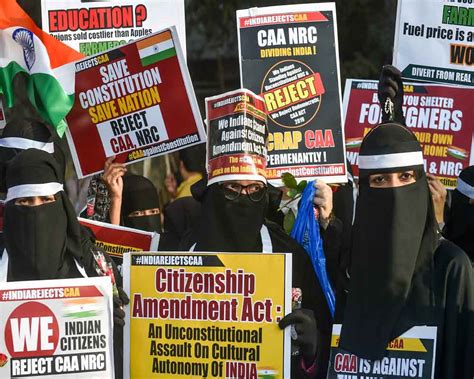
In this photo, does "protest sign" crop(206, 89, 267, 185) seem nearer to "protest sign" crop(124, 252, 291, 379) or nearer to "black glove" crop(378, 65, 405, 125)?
"protest sign" crop(124, 252, 291, 379)

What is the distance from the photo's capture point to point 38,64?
7230 mm

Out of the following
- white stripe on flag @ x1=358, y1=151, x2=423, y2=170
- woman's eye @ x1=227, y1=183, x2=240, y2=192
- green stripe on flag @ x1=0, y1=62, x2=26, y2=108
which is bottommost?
woman's eye @ x1=227, y1=183, x2=240, y2=192

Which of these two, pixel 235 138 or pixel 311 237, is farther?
pixel 311 237

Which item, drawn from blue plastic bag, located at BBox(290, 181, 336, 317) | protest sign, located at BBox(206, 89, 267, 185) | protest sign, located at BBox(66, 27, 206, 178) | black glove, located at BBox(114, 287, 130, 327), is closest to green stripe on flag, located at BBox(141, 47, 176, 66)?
protest sign, located at BBox(66, 27, 206, 178)

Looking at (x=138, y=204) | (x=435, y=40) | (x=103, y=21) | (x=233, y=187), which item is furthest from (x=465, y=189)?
(x=103, y=21)

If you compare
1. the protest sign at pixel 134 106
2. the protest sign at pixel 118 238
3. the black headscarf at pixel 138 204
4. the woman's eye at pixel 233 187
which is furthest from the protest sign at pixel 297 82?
Result: the black headscarf at pixel 138 204

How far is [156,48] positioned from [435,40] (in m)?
1.95

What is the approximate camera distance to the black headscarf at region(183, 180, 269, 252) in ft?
18.3

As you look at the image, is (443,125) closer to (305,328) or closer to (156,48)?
(156,48)

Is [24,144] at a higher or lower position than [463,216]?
higher

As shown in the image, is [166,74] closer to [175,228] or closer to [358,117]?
[175,228]

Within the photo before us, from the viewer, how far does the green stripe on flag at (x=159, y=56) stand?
22.3ft

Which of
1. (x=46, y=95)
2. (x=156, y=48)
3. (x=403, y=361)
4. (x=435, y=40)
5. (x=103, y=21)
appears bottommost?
(x=403, y=361)

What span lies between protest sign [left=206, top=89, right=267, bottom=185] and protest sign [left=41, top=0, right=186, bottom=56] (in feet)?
6.56
